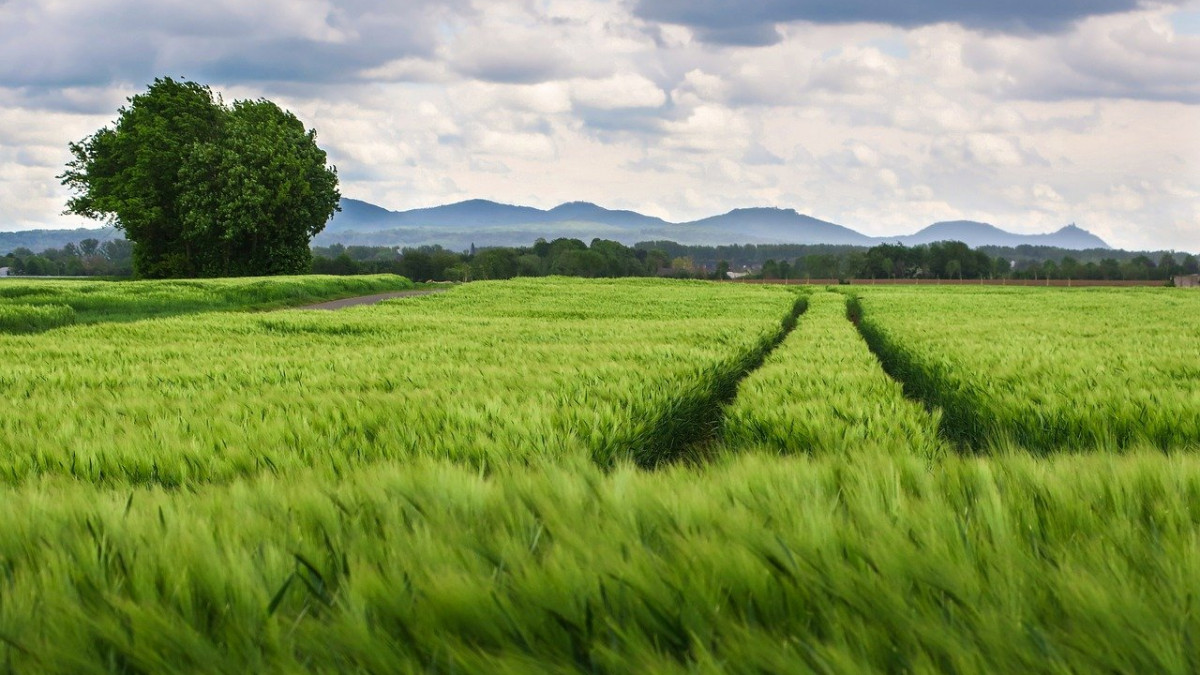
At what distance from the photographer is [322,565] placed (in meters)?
1.66

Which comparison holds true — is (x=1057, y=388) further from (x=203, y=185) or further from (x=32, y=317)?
(x=203, y=185)

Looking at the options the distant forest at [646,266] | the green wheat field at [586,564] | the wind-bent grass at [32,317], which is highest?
the distant forest at [646,266]

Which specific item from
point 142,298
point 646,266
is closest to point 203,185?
point 142,298

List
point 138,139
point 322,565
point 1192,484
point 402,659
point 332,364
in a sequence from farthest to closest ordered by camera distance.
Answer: point 138,139 → point 332,364 → point 1192,484 → point 322,565 → point 402,659

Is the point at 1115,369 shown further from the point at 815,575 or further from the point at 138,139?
the point at 138,139

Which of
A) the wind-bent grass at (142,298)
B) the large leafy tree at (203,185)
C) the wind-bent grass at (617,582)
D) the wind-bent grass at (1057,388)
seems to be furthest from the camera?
the large leafy tree at (203,185)

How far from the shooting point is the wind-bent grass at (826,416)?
5293mm

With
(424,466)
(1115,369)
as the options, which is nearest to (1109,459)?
(424,466)

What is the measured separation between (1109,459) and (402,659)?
235 centimetres

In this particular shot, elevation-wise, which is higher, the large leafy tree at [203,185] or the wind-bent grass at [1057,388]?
the large leafy tree at [203,185]

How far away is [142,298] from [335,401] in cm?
2979

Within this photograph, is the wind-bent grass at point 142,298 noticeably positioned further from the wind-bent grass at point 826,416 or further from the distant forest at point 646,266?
the distant forest at point 646,266

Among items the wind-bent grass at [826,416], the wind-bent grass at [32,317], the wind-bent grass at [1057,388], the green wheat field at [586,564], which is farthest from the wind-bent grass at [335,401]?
the wind-bent grass at [32,317]

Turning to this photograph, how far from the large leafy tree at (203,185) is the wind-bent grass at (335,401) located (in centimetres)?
4124
